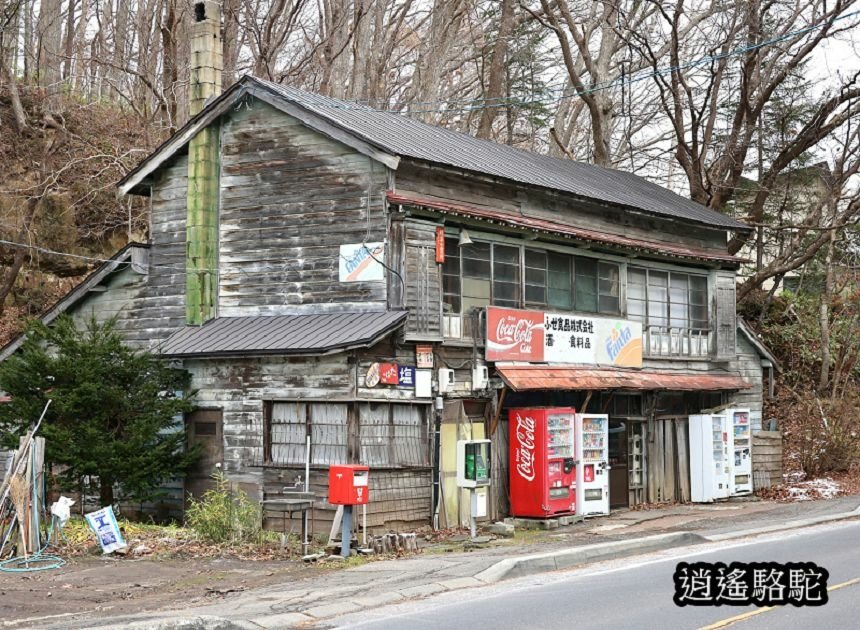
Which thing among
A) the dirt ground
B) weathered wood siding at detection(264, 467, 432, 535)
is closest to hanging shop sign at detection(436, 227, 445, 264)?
weathered wood siding at detection(264, 467, 432, 535)

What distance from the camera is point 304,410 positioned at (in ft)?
61.3

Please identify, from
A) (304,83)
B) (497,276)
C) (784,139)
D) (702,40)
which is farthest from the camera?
(304,83)

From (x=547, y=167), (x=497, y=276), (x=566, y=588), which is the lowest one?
(x=566, y=588)

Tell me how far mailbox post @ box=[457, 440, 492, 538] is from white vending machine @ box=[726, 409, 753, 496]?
8911 millimetres

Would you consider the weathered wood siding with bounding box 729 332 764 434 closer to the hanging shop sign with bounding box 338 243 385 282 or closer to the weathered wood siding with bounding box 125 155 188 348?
the hanging shop sign with bounding box 338 243 385 282

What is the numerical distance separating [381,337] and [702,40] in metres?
25.5

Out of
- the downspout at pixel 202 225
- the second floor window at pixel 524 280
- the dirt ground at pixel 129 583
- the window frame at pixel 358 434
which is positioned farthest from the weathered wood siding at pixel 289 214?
the dirt ground at pixel 129 583

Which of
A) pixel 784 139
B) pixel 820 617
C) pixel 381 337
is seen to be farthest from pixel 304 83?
pixel 820 617

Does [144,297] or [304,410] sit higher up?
[144,297]

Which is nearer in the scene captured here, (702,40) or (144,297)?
(144,297)

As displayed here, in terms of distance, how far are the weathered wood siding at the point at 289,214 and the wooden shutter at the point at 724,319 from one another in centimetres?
1083

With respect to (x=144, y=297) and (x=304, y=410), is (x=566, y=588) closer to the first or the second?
(x=304, y=410)

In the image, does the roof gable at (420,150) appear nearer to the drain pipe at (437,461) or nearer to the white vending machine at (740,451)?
the drain pipe at (437,461)

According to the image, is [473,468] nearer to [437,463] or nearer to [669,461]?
[437,463]
